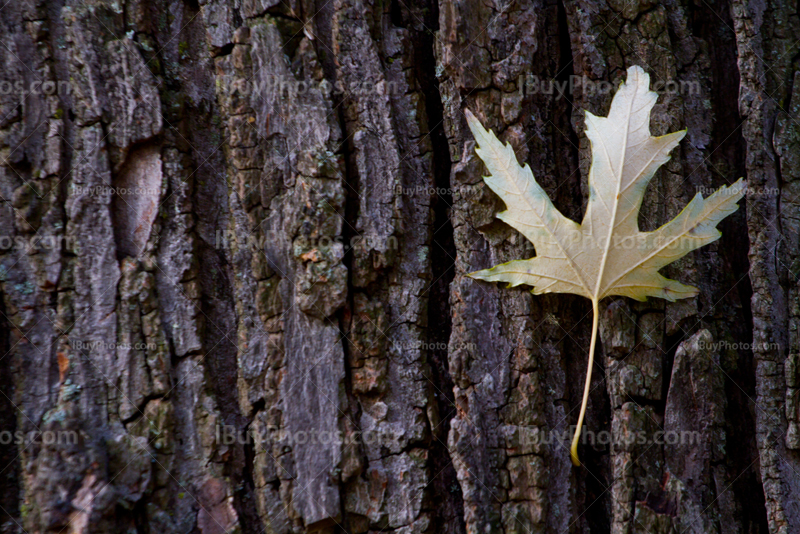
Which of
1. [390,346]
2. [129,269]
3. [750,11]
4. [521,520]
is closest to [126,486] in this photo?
[129,269]

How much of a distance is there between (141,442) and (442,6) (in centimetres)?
211

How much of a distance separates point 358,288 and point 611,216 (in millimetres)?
1038

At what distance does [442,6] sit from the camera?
6.36 feet

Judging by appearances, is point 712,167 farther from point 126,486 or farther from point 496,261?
point 126,486

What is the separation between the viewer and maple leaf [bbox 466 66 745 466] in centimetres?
183

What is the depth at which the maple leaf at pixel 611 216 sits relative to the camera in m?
1.83

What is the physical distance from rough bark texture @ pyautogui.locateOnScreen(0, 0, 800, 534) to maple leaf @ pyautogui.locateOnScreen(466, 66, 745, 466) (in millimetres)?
103
